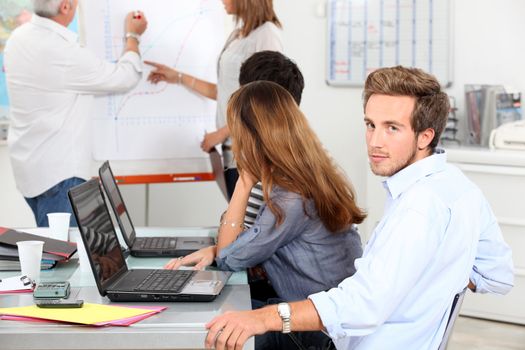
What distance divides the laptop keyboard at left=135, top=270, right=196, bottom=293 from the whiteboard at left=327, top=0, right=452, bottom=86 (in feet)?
9.26

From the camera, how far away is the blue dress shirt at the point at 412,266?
1638 mm

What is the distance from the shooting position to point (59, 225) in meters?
2.68

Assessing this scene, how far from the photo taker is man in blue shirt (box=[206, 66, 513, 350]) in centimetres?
164

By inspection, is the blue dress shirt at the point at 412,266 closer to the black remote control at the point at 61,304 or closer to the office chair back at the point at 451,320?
the office chair back at the point at 451,320

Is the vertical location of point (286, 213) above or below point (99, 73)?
below

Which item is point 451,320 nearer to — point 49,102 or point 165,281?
point 165,281

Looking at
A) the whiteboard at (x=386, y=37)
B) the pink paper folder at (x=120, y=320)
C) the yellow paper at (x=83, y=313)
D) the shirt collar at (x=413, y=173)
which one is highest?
the whiteboard at (x=386, y=37)

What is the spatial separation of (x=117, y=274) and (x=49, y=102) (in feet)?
4.97

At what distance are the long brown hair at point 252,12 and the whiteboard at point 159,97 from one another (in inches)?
17.5

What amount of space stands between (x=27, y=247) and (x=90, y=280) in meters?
0.18

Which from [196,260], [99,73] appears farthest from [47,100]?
[196,260]

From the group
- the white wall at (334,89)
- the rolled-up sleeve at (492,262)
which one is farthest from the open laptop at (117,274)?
the white wall at (334,89)

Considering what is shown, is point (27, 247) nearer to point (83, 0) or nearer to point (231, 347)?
point (231, 347)

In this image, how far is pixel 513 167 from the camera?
3.97m
